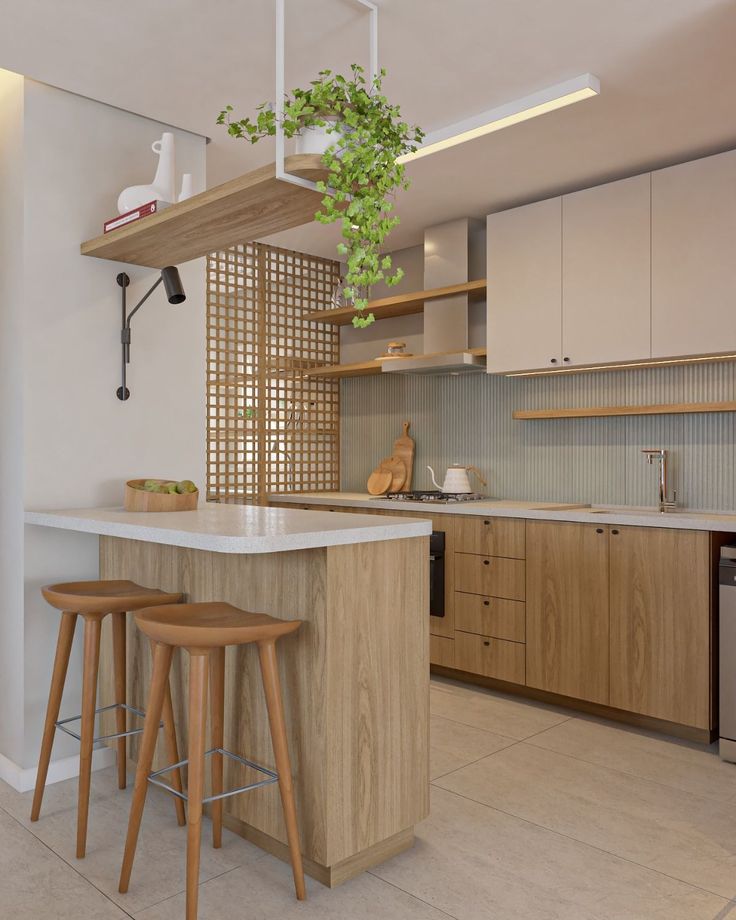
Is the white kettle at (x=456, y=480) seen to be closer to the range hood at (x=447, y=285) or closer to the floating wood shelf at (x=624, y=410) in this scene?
the floating wood shelf at (x=624, y=410)

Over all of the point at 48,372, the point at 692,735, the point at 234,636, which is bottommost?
the point at 692,735

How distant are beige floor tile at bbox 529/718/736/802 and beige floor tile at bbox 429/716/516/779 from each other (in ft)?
0.60

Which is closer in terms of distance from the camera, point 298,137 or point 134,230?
point 298,137

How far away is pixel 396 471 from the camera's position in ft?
16.1

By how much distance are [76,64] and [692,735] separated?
135 inches

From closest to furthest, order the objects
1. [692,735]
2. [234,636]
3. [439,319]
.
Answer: [234,636], [692,735], [439,319]

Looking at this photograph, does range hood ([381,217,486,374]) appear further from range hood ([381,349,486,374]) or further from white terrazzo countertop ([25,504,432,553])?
white terrazzo countertop ([25,504,432,553])

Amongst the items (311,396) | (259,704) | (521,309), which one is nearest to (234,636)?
(259,704)

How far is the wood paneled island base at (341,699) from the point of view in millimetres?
2041

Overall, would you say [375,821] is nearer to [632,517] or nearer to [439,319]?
[632,517]

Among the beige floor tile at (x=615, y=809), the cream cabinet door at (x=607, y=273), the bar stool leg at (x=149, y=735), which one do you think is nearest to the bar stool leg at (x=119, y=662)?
the bar stool leg at (x=149, y=735)

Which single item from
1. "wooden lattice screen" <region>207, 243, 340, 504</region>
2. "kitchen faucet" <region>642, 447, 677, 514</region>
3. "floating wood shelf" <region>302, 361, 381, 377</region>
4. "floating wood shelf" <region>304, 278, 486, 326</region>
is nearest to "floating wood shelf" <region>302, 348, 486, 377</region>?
"floating wood shelf" <region>302, 361, 381, 377</region>

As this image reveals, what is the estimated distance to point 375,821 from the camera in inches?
84.2

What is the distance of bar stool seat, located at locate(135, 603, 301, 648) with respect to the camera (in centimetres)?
188
